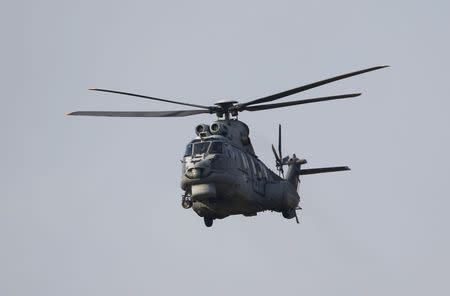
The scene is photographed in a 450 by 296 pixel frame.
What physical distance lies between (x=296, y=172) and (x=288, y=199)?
415cm

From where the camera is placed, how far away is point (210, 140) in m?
46.4

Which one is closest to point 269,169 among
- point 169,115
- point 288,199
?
point 288,199

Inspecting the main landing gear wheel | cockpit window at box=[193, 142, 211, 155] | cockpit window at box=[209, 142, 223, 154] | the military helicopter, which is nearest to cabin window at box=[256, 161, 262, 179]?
the military helicopter

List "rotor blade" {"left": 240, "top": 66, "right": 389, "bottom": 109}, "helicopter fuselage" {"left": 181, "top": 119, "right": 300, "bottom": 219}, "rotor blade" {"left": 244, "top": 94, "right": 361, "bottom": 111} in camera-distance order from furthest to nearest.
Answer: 1. "rotor blade" {"left": 244, "top": 94, "right": 361, "bottom": 111}
2. "helicopter fuselage" {"left": 181, "top": 119, "right": 300, "bottom": 219}
3. "rotor blade" {"left": 240, "top": 66, "right": 389, "bottom": 109}

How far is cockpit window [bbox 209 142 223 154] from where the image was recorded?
46.0m

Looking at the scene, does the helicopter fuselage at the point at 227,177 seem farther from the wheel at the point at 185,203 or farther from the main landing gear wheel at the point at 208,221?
the main landing gear wheel at the point at 208,221

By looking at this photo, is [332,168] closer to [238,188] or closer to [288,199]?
[288,199]

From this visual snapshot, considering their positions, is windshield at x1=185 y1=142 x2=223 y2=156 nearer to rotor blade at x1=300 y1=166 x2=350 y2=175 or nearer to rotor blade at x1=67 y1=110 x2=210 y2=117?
rotor blade at x1=67 y1=110 x2=210 y2=117

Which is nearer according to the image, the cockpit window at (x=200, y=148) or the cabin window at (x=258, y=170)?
the cockpit window at (x=200, y=148)

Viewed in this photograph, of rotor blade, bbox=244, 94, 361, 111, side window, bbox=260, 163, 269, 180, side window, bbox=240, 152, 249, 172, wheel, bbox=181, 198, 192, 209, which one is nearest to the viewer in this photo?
rotor blade, bbox=244, 94, 361, 111

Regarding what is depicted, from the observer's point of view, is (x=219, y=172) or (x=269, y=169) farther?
(x=269, y=169)

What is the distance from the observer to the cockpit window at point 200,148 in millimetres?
46125

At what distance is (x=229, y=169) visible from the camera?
4566cm

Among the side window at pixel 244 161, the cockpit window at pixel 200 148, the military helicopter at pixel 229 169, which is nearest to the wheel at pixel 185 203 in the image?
the military helicopter at pixel 229 169
